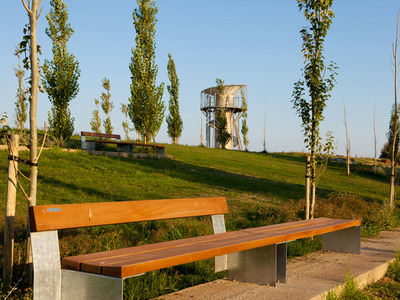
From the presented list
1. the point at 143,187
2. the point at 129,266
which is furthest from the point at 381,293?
the point at 143,187

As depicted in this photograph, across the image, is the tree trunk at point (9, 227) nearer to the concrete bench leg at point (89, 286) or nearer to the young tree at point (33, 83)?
the young tree at point (33, 83)

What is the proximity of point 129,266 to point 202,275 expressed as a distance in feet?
6.65

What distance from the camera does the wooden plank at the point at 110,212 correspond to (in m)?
3.19

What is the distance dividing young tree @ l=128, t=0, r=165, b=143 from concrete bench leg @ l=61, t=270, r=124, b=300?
19408 millimetres

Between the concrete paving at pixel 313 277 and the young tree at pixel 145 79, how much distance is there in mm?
17271

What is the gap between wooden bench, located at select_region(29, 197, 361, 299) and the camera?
9.66 feet

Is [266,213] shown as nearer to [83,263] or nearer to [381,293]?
[381,293]

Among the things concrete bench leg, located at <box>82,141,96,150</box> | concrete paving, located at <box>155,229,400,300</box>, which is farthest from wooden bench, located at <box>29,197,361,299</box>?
concrete bench leg, located at <box>82,141,96,150</box>

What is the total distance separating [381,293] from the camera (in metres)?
4.39

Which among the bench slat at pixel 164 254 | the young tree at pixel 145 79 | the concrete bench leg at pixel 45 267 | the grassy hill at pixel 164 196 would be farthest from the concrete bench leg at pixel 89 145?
the concrete bench leg at pixel 45 267

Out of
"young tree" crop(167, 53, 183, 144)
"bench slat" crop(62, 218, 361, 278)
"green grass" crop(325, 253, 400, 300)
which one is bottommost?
"green grass" crop(325, 253, 400, 300)

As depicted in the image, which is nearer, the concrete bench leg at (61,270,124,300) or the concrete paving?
the concrete bench leg at (61,270,124,300)

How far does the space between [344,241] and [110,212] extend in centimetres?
361

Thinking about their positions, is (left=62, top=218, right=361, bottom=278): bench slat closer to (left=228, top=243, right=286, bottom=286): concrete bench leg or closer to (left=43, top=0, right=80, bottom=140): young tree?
(left=228, top=243, right=286, bottom=286): concrete bench leg
